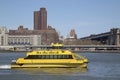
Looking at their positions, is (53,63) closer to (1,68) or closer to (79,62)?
(79,62)

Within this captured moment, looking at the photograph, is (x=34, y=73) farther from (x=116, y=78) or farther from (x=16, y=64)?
(x=116, y=78)

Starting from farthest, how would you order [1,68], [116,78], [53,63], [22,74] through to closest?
[1,68] < [53,63] < [22,74] < [116,78]

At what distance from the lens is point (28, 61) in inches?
2808

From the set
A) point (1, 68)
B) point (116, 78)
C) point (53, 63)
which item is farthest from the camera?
point (1, 68)

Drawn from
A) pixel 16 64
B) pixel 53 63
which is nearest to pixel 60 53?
pixel 53 63

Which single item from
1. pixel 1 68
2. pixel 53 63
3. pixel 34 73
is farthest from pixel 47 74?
pixel 1 68

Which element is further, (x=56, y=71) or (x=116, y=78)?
(x=56, y=71)

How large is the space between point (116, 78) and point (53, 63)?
1454 centimetres

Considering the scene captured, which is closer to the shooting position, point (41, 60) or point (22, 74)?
point (22, 74)

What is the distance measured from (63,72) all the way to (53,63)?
4680 mm

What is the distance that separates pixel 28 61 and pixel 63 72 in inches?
306

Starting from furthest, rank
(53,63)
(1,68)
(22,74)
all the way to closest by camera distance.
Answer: (1,68) < (53,63) < (22,74)

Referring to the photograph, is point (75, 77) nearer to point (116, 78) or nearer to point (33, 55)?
point (116, 78)

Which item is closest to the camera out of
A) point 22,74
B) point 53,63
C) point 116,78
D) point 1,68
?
point 116,78
